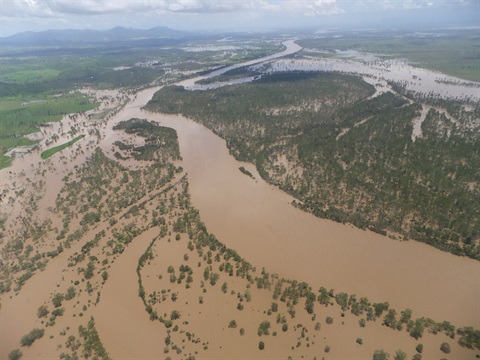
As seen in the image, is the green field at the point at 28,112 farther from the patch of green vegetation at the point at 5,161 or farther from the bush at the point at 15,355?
the bush at the point at 15,355

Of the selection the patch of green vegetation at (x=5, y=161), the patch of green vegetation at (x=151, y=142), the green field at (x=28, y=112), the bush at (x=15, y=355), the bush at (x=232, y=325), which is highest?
the bush at (x=15, y=355)

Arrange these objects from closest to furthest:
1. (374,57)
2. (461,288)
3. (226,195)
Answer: (461,288)
(226,195)
(374,57)

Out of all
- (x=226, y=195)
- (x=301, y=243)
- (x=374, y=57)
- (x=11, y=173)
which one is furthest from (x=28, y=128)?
(x=374, y=57)

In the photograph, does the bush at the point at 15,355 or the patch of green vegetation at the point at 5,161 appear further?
the patch of green vegetation at the point at 5,161

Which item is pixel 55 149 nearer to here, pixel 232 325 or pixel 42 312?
pixel 42 312

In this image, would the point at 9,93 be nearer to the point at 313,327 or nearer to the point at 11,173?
the point at 11,173

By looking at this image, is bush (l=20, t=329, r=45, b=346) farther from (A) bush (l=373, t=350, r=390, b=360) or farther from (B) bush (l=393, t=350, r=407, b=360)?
(B) bush (l=393, t=350, r=407, b=360)

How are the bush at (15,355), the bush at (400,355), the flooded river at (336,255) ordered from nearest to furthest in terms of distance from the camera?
the bush at (400,355), the bush at (15,355), the flooded river at (336,255)

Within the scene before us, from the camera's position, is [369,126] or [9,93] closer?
[369,126]

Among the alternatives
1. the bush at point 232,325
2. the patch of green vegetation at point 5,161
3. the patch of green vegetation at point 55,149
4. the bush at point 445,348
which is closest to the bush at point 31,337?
the bush at point 232,325
